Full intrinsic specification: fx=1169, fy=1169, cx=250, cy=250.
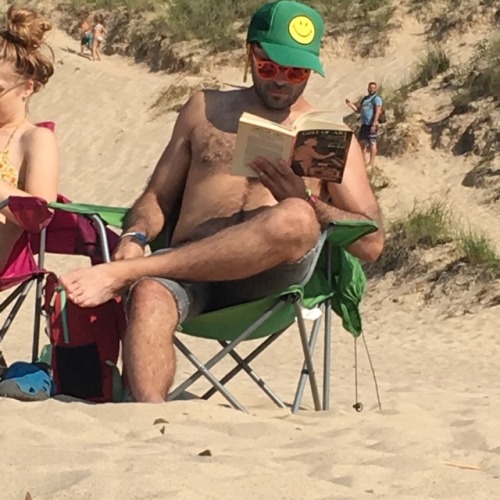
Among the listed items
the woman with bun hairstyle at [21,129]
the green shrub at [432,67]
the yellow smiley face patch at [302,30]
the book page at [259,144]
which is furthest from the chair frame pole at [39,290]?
the green shrub at [432,67]

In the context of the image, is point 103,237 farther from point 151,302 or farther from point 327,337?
point 327,337

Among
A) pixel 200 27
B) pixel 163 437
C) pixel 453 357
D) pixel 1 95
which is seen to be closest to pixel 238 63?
pixel 200 27

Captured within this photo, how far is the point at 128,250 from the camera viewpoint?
3.88 meters

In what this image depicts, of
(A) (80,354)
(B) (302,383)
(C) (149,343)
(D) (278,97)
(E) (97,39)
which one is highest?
(E) (97,39)

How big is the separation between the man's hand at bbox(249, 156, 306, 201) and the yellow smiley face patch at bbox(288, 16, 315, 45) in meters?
0.54

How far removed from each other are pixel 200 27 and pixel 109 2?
3072mm

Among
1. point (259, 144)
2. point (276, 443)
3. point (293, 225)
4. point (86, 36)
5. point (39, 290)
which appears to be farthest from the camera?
point (86, 36)

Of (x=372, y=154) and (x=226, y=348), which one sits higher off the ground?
(x=372, y=154)

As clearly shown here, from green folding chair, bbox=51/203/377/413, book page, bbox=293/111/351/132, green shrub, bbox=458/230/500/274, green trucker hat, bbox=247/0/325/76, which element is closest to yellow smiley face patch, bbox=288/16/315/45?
green trucker hat, bbox=247/0/325/76

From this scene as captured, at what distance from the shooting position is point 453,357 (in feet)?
22.6

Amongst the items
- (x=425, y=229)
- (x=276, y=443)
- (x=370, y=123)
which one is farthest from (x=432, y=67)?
(x=276, y=443)

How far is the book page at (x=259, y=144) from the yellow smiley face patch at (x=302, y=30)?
0.51 m

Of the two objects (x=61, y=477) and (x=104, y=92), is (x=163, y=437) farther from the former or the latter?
(x=104, y=92)

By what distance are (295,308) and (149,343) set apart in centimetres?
53
